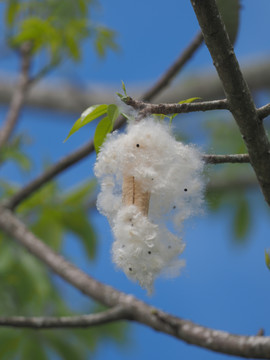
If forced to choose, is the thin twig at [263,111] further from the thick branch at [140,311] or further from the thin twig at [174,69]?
the thin twig at [174,69]

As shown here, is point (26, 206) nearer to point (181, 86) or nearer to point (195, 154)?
point (195, 154)

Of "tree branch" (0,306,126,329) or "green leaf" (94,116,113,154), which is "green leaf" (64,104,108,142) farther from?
"tree branch" (0,306,126,329)

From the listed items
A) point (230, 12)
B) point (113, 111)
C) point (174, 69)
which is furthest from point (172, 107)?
point (174, 69)

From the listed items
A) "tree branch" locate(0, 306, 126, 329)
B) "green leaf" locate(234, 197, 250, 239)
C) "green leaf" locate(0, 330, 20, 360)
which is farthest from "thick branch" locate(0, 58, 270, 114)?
"tree branch" locate(0, 306, 126, 329)

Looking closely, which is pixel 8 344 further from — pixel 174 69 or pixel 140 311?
pixel 174 69

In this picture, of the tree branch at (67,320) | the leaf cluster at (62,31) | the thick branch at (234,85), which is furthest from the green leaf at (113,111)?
the leaf cluster at (62,31)

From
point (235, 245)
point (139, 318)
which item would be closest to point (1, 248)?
point (139, 318)
